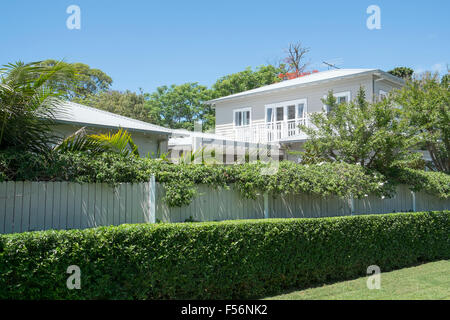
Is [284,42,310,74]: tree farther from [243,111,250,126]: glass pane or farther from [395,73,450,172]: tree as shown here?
[395,73,450,172]: tree

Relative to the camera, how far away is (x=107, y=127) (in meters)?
13.6

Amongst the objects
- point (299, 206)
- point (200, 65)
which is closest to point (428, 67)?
point (299, 206)

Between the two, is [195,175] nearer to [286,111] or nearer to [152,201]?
[152,201]

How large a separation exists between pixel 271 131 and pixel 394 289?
14806mm

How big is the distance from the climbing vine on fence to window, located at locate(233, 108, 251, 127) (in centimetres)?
1375

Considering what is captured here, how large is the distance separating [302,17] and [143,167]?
14.0m

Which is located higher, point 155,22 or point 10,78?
point 155,22

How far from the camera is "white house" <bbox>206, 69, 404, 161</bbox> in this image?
20.8 metres

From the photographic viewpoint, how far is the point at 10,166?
20.8 feet

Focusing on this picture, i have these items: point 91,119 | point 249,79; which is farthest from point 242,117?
point 249,79

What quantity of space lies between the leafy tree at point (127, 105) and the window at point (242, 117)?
920 inches

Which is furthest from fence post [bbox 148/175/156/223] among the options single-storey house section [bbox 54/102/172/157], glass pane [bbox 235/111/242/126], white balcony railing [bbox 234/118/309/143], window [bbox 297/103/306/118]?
glass pane [bbox 235/111/242/126]
